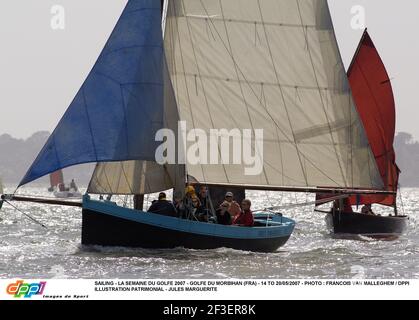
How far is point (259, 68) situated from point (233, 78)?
1.25 m

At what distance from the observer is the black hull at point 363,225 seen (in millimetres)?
45781

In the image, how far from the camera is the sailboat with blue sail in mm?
28047

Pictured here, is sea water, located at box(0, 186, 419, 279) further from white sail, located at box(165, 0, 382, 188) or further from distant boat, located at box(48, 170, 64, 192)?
distant boat, located at box(48, 170, 64, 192)

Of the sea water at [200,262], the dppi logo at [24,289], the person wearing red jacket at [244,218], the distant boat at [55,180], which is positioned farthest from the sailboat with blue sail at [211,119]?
the distant boat at [55,180]

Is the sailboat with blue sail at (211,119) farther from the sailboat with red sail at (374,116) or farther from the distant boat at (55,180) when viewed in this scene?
the distant boat at (55,180)

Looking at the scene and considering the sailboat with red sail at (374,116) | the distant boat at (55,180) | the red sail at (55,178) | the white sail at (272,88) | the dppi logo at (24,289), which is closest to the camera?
the dppi logo at (24,289)

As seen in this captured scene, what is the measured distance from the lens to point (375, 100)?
157ft

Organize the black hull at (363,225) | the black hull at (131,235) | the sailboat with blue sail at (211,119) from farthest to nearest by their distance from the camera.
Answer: the black hull at (363,225), the black hull at (131,235), the sailboat with blue sail at (211,119)

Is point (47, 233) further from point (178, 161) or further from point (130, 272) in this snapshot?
point (130, 272)

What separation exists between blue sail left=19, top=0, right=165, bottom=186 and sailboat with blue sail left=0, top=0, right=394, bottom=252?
3cm

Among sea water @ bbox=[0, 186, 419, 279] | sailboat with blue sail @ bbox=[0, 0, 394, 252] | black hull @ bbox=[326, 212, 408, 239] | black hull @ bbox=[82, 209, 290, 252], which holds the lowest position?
black hull @ bbox=[326, 212, 408, 239]

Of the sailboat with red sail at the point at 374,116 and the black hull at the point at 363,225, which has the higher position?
the sailboat with red sail at the point at 374,116

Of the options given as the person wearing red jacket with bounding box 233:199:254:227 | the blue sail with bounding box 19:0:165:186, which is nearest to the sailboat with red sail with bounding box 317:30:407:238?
the person wearing red jacket with bounding box 233:199:254:227

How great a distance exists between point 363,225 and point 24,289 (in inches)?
1217
